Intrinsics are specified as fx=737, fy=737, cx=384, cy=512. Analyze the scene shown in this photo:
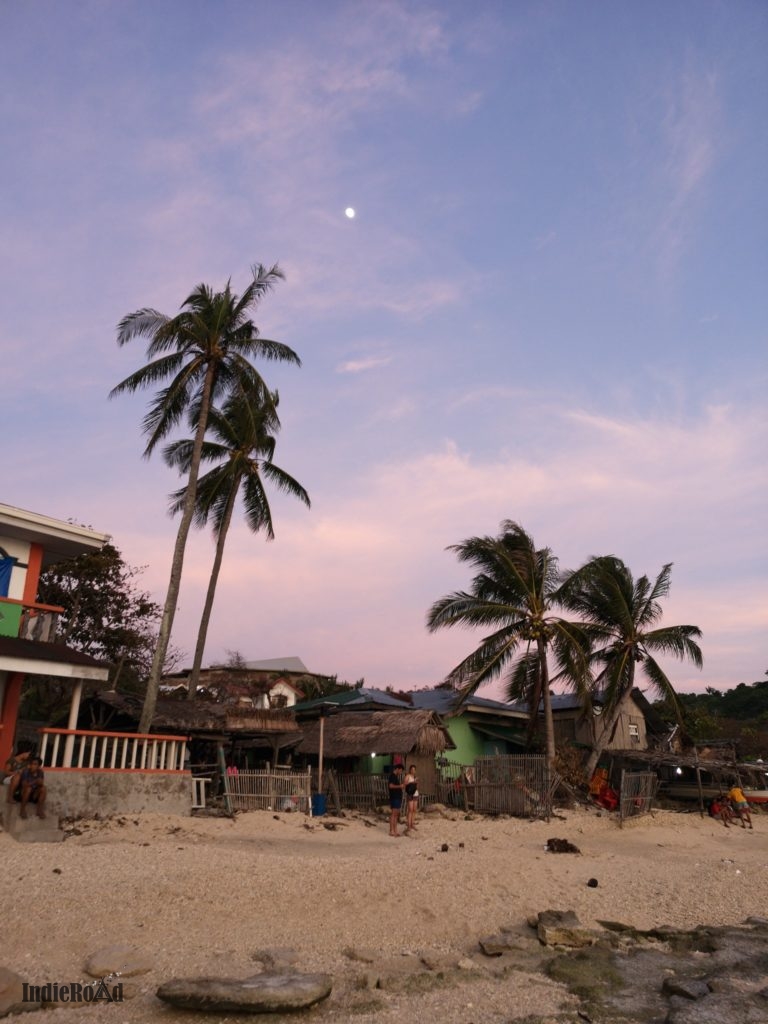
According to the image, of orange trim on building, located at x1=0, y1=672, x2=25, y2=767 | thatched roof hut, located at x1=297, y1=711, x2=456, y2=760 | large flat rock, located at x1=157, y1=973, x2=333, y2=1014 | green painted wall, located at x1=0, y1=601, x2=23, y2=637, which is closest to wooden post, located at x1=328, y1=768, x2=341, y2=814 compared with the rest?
thatched roof hut, located at x1=297, y1=711, x2=456, y2=760

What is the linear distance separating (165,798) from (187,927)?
6.96m

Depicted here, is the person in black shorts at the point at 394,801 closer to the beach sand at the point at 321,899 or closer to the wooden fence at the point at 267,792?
the beach sand at the point at 321,899

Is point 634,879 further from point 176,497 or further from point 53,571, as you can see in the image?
point 53,571

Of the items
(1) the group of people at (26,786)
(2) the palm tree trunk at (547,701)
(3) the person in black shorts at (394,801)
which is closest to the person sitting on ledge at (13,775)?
(1) the group of people at (26,786)

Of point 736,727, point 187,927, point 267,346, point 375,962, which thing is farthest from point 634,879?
Result: point 736,727

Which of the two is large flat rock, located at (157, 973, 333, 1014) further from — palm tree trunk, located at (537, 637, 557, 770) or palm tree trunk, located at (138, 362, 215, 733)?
palm tree trunk, located at (537, 637, 557, 770)

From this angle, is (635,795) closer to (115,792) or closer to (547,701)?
(547,701)

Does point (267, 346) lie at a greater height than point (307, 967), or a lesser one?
greater

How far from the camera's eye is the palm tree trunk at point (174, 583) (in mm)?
18766

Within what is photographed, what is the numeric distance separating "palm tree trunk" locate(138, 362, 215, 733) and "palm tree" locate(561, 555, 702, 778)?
1393cm

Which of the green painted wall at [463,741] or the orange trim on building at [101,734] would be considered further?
the green painted wall at [463,741]

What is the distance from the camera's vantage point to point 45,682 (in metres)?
30.0

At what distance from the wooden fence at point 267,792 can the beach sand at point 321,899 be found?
2.85ft

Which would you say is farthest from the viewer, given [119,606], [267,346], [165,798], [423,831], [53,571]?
[119,606]
